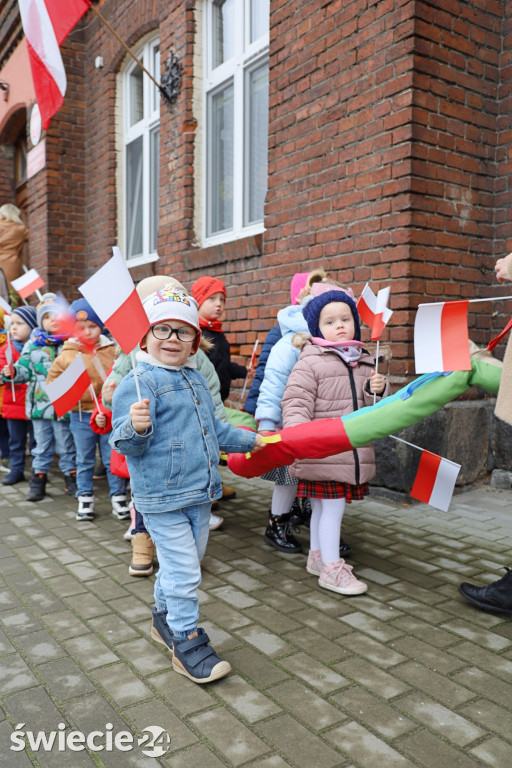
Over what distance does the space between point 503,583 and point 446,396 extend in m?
0.90

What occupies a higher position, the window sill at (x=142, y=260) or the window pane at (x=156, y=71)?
the window pane at (x=156, y=71)

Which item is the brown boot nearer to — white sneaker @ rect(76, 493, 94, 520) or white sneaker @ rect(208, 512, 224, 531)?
white sneaker @ rect(208, 512, 224, 531)

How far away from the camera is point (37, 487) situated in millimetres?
4926

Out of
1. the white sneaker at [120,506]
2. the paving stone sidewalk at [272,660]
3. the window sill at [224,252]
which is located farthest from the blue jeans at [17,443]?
the window sill at [224,252]

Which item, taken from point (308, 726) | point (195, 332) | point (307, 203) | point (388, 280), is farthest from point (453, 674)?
point (307, 203)

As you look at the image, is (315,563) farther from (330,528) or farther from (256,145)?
(256,145)

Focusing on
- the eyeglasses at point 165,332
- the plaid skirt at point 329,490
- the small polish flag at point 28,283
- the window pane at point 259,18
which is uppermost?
the window pane at point 259,18

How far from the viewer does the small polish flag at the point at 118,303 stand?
2.19 m

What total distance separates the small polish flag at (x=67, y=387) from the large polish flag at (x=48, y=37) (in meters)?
4.84

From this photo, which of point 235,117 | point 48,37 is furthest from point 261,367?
point 48,37

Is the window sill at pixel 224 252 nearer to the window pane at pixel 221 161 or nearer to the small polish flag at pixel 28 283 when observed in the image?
the window pane at pixel 221 161

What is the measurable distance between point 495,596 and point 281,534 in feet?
4.23

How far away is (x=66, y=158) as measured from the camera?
9789mm

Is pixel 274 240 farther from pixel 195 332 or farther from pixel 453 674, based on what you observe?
pixel 453 674
